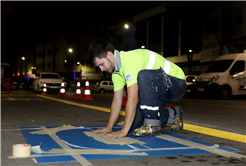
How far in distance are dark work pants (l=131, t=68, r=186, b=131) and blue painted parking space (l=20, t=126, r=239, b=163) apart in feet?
1.04

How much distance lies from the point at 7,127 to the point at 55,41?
7492 centimetres

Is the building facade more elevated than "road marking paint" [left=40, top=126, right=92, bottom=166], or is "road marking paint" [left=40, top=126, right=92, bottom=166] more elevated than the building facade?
the building facade

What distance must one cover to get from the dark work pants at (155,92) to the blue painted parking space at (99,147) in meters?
0.32

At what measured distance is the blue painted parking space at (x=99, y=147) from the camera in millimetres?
3075

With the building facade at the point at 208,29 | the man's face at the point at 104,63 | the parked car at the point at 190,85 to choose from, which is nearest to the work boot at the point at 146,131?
the man's face at the point at 104,63

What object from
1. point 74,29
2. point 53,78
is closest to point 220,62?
point 53,78

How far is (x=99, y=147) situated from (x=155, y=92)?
109 cm

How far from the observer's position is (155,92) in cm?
407

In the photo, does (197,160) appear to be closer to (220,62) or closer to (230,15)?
(220,62)

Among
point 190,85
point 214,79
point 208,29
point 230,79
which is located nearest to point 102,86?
point 208,29

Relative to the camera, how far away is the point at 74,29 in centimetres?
7475

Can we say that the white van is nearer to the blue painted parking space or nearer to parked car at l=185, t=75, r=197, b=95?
parked car at l=185, t=75, r=197, b=95

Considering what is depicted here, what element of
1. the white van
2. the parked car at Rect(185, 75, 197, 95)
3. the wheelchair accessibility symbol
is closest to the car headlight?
the white van

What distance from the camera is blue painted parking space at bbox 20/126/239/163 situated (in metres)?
3.08
